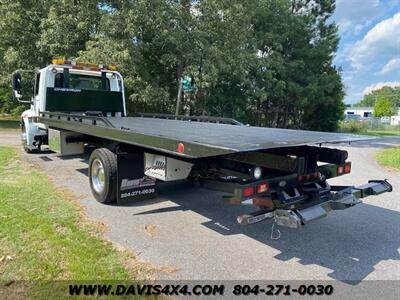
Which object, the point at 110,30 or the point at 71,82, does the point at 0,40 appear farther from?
the point at 71,82

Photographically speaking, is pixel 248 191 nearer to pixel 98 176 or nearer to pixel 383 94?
pixel 98 176

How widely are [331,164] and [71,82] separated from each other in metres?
7.03

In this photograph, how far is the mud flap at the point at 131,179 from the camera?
5430mm

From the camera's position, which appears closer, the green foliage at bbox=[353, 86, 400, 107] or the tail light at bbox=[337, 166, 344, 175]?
the tail light at bbox=[337, 166, 344, 175]

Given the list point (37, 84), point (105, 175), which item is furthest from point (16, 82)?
point (105, 175)

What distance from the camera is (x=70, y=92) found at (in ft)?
30.1

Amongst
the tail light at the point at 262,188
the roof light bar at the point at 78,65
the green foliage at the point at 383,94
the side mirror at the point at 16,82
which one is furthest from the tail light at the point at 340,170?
the green foliage at the point at 383,94

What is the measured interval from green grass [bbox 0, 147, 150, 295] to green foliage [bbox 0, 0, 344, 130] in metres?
10.1

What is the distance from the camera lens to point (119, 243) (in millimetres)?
4258

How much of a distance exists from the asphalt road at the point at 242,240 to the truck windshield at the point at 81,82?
3.74 m

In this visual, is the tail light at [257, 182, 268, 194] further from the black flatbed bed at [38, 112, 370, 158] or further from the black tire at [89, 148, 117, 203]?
the black tire at [89, 148, 117, 203]

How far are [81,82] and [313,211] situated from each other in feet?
24.7

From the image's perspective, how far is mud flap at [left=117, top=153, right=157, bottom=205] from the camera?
543 cm

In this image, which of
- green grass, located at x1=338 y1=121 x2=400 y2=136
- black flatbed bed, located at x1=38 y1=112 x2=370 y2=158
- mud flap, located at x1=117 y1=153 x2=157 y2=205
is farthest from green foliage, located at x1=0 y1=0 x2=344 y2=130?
green grass, located at x1=338 y1=121 x2=400 y2=136
